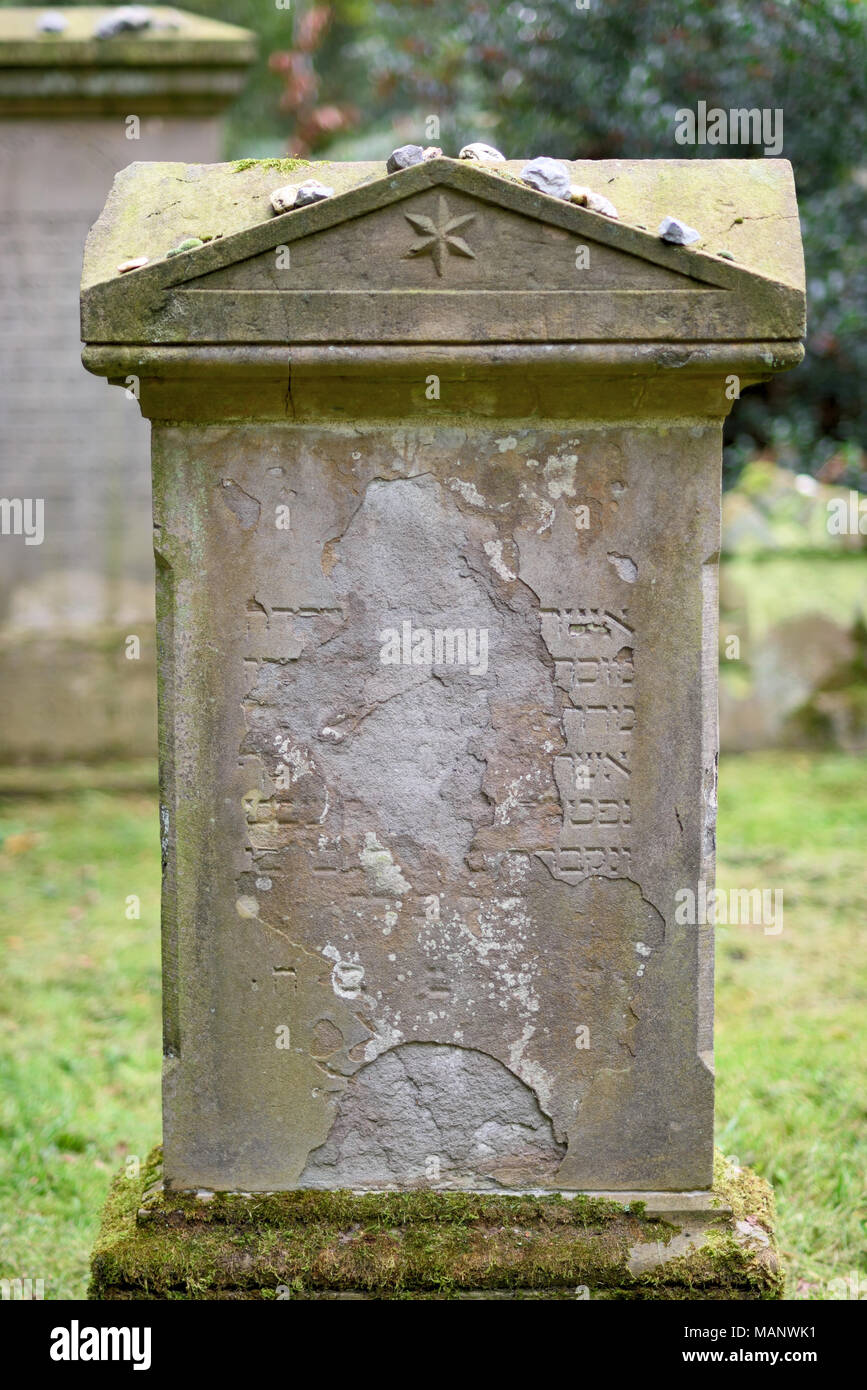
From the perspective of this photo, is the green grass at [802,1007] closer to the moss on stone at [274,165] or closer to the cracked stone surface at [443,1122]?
the cracked stone surface at [443,1122]

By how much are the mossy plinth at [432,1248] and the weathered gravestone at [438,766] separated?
14 millimetres

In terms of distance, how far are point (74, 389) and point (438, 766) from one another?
18.4 feet

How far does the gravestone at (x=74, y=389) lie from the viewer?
23.2 feet

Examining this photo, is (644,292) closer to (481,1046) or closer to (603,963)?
(603,963)

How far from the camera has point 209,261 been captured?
238 cm

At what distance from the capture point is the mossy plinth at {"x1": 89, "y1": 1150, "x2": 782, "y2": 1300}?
100 inches

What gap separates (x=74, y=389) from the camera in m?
7.48

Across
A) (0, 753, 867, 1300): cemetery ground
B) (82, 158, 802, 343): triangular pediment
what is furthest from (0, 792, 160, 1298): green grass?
(82, 158, 802, 343): triangular pediment

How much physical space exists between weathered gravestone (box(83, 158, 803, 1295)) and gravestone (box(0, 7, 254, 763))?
15.7 feet

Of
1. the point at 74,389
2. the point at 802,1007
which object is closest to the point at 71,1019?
the point at 802,1007

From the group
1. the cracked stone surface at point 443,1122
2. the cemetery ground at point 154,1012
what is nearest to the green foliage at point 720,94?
the cemetery ground at point 154,1012

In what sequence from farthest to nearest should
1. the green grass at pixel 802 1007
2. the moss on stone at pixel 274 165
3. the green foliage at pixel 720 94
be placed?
1. the green foliage at pixel 720 94
2. the green grass at pixel 802 1007
3. the moss on stone at pixel 274 165

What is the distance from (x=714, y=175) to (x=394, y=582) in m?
1.07

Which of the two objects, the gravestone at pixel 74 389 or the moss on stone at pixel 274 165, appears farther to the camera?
the gravestone at pixel 74 389
